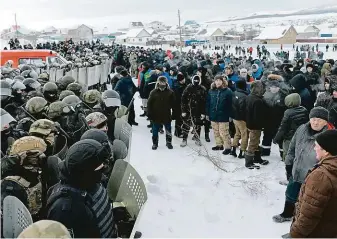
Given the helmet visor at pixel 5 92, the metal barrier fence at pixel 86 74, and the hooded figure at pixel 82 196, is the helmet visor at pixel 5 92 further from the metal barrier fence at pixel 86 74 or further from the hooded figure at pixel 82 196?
the metal barrier fence at pixel 86 74

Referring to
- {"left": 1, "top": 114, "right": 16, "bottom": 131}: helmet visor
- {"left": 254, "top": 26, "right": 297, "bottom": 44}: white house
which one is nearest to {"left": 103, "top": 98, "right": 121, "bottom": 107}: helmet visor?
{"left": 1, "top": 114, "right": 16, "bottom": 131}: helmet visor

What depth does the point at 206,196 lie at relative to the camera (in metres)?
5.74

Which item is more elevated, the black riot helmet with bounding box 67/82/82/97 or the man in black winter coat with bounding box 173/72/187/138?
the black riot helmet with bounding box 67/82/82/97

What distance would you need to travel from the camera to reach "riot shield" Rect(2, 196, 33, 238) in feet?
7.70

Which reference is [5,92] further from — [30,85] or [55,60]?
[55,60]

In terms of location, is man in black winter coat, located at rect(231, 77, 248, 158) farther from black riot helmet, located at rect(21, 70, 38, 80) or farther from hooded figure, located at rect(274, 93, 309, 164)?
black riot helmet, located at rect(21, 70, 38, 80)

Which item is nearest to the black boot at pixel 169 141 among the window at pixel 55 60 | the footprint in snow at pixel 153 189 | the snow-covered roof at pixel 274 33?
the footprint in snow at pixel 153 189

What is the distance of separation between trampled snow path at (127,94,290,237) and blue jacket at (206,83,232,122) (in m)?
0.79

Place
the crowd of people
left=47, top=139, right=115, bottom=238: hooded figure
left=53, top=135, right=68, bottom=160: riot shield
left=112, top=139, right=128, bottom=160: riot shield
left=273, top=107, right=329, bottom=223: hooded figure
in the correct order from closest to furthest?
left=47, top=139, right=115, bottom=238: hooded figure
the crowd of people
left=53, top=135, right=68, bottom=160: riot shield
left=112, top=139, right=128, bottom=160: riot shield
left=273, top=107, right=329, bottom=223: hooded figure

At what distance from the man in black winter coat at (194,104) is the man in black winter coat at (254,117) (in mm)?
Answer: 1353

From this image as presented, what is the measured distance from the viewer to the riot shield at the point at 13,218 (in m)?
2.35

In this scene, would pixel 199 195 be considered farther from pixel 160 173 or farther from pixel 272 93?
pixel 272 93

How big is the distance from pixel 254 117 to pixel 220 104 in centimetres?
95

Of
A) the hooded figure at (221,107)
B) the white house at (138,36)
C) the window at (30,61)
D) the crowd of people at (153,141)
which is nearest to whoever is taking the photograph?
the crowd of people at (153,141)
